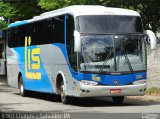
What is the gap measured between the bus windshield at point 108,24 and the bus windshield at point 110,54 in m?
0.23

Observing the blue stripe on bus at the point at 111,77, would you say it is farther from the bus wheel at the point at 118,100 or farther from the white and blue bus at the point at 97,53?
the bus wheel at the point at 118,100

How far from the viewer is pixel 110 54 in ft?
58.5

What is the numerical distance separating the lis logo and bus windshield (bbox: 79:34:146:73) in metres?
4.97

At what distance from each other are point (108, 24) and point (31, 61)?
611 cm

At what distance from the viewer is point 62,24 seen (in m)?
19.3

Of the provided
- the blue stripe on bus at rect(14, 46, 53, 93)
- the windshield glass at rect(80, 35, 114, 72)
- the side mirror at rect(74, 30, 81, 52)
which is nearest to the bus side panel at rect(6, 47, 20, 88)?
the blue stripe on bus at rect(14, 46, 53, 93)

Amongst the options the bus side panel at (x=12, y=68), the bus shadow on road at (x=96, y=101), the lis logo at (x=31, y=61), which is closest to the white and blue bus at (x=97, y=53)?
the bus shadow on road at (x=96, y=101)

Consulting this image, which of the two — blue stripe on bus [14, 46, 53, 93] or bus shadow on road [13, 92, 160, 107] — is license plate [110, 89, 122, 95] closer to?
bus shadow on road [13, 92, 160, 107]

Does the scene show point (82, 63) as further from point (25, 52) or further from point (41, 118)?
point (25, 52)

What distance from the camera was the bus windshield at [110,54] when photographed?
17.7 meters

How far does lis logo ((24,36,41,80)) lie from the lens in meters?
22.5

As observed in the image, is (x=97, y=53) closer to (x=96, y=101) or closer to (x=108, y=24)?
(x=108, y=24)

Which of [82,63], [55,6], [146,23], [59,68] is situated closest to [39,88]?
[59,68]

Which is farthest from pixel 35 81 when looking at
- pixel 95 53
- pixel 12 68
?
pixel 95 53
